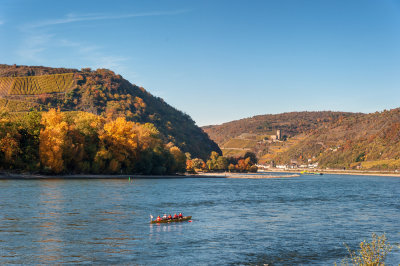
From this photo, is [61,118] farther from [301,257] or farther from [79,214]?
[301,257]

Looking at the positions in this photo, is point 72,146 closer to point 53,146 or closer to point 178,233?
point 53,146

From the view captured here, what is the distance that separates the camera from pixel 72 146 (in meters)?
124

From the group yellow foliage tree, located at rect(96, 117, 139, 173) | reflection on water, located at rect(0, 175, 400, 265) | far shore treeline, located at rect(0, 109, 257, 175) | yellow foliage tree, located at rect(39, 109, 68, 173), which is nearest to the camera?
reflection on water, located at rect(0, 175, 400, 265)

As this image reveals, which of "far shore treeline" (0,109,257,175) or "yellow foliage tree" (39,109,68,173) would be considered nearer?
"far shore treeline" (0,109,257,175)

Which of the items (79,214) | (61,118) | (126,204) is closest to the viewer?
(79,214)

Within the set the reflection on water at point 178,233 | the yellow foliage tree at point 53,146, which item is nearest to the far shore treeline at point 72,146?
the yellow foliage tree at point 53,146

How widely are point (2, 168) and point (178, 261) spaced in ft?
324

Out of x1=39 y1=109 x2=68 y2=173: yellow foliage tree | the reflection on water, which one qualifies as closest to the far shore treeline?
x1=39 y1=109 x2=68 y2=173: yellow foliage tree

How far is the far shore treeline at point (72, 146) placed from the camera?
4658 inches

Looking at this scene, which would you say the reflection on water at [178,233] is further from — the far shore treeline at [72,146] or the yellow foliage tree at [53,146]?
the far shore treeline at [72,146]

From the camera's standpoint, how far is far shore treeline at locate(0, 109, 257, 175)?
118 meters

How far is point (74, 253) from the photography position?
32844mm

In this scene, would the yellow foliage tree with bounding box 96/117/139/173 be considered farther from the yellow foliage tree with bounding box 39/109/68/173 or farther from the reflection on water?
the reflection on water

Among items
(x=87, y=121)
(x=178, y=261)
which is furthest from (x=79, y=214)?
(x=87, y=121)
